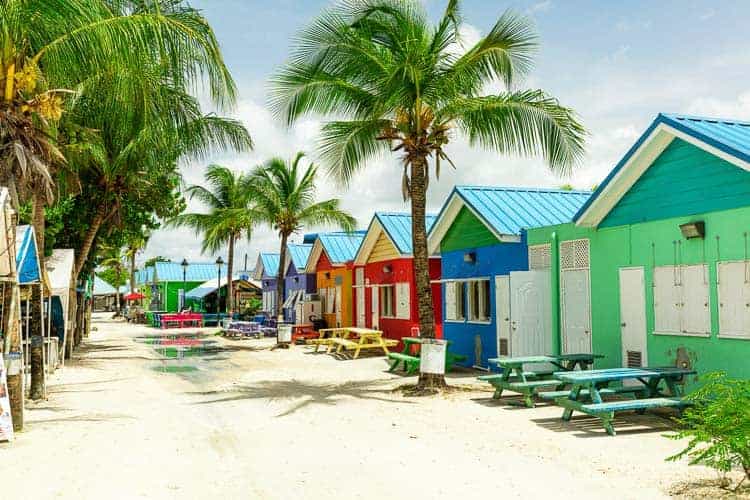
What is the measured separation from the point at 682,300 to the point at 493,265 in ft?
19.2

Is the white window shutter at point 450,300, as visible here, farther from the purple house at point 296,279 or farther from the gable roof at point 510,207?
the purple house at point 296,279

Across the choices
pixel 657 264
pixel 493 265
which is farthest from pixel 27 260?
pixel 657 264

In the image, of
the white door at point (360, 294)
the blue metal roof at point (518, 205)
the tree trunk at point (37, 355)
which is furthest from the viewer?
the white door at point (360, 294)

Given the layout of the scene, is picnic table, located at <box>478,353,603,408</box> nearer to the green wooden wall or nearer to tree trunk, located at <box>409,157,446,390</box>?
tree trunk, located at <box>409,157,446,390</box>

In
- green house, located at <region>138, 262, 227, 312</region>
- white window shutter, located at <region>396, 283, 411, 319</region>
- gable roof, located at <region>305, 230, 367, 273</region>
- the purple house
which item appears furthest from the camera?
green house, located at <region>138, 262, 227, 312</region>

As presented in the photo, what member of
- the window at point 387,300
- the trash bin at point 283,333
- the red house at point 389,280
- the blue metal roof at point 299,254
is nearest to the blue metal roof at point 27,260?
the red house at point 389,280

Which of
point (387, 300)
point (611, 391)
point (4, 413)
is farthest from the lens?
point (387, 300)

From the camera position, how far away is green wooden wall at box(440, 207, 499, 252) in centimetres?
1652

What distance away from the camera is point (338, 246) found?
28594mm

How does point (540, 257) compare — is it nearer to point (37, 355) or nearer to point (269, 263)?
point (37, 355)

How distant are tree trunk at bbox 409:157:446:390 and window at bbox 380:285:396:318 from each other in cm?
994

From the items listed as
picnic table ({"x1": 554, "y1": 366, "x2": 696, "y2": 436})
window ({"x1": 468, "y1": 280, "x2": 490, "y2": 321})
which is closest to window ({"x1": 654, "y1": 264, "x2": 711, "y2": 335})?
picnic table ({"x1": 554, "y1": 366, "x2": 696, "y2": 436})

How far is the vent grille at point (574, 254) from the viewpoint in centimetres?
1319

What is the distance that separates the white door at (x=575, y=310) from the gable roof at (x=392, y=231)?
8303mm
